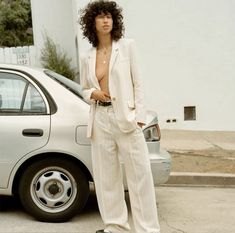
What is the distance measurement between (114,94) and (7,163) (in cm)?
145

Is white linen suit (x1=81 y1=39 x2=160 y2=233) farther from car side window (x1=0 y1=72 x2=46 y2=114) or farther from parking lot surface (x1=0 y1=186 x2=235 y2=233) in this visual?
car side window (x1=0 y1=72 x2=46 y2=114)

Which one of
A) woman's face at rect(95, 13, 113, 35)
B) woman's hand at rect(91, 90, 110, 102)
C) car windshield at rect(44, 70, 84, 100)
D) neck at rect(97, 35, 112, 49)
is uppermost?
woman's face at rect(95, 13, 113, 35)

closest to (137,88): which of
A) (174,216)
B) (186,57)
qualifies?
(174,216)

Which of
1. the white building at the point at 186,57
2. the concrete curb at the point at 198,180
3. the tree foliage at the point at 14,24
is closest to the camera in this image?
the concrete curb at the point at 198,180

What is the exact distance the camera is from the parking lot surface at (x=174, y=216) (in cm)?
498

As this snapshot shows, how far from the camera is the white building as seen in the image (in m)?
10.9

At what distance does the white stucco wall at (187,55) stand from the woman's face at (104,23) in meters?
6.67

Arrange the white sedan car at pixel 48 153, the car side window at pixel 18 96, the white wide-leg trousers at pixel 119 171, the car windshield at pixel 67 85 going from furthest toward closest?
the car windshield at pixel 67 85 → the car side window at pixel 18 96 → the white sedan car at pixel 48 153 → the white wide-leg trousers at pixel 119 171

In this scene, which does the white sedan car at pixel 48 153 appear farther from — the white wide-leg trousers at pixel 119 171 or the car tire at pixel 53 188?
the white wide-leg trousers at pixel 119 171

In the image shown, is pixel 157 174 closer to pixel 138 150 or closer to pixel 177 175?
pixel 138 150

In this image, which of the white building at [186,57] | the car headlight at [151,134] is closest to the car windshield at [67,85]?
the car headlight at [151,134]

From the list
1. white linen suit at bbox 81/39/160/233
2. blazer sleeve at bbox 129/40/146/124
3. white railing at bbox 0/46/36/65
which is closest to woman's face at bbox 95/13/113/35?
white linen suit at bbox 81/39/160/233

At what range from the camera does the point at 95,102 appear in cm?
428

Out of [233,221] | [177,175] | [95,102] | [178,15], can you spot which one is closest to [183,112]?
[178,15]
